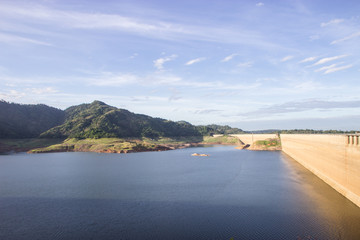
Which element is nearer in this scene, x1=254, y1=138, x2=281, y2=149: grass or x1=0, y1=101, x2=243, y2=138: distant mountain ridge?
x1=254, y1=138, x2=281, y2=149: grass

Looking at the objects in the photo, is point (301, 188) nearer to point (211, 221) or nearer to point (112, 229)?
point (211, 221)

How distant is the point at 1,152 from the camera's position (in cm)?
11806

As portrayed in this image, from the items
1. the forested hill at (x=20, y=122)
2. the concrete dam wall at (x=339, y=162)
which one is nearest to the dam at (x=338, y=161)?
the concrete dam wall at (x=339, y=162)

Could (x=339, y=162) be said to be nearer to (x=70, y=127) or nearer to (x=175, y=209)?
(x=175, y=209)

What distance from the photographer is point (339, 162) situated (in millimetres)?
39031

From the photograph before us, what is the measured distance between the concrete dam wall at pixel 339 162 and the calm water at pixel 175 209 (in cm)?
183

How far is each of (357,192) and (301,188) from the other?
12.2m

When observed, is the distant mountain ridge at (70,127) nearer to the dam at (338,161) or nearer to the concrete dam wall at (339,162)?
the dam at (338,161)

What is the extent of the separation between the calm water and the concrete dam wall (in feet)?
6.00

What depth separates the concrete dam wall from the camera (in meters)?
32.9

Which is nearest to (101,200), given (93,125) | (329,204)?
(329,204)

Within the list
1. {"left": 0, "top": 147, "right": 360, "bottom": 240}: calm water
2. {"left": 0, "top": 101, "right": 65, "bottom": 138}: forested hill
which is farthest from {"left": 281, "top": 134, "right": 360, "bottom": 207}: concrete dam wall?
{"left": 0, "top": 101, "right": 65, "bottom": 138}: forested hill

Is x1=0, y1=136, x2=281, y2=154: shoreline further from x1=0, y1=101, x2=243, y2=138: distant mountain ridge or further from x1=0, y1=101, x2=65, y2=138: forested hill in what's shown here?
x1=0, y1=101, x2=65, y2=138: forested hill

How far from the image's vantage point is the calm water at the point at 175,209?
81.1ft
